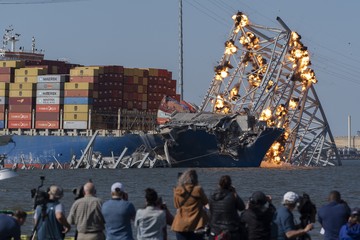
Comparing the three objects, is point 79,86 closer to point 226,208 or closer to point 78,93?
point 78,93

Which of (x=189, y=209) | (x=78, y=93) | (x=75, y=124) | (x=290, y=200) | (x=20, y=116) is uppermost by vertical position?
(x=290, y=200)

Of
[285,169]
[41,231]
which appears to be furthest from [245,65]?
[41,231]

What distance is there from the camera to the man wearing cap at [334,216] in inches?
814

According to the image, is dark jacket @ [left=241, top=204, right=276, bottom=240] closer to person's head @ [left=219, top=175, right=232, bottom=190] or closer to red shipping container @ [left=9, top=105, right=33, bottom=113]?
person's head @ [left=219, top=175, right=232, bottom=190]

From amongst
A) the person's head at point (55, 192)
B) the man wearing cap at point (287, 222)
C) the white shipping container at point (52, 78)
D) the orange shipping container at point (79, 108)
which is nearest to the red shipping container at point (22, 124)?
the orange shipping container at point (79, 108)

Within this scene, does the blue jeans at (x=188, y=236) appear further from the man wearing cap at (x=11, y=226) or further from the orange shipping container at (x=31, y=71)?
the orange shipping container at (x=31, y=71)

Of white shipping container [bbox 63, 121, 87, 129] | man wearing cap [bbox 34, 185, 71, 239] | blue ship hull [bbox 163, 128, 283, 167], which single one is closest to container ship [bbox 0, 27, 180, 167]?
white shipping container [bbox 63, 121, 87, 129]

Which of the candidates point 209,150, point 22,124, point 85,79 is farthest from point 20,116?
point 209,150

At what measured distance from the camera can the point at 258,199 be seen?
19.6 metres

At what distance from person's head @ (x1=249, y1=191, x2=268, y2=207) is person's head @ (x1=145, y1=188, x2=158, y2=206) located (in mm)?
1619

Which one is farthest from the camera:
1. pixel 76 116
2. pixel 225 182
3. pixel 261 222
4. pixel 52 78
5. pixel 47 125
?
pixel 52 78

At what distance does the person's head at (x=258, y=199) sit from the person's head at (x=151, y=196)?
5.31 ft

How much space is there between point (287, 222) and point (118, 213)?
9.50ft

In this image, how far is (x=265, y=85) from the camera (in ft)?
372
